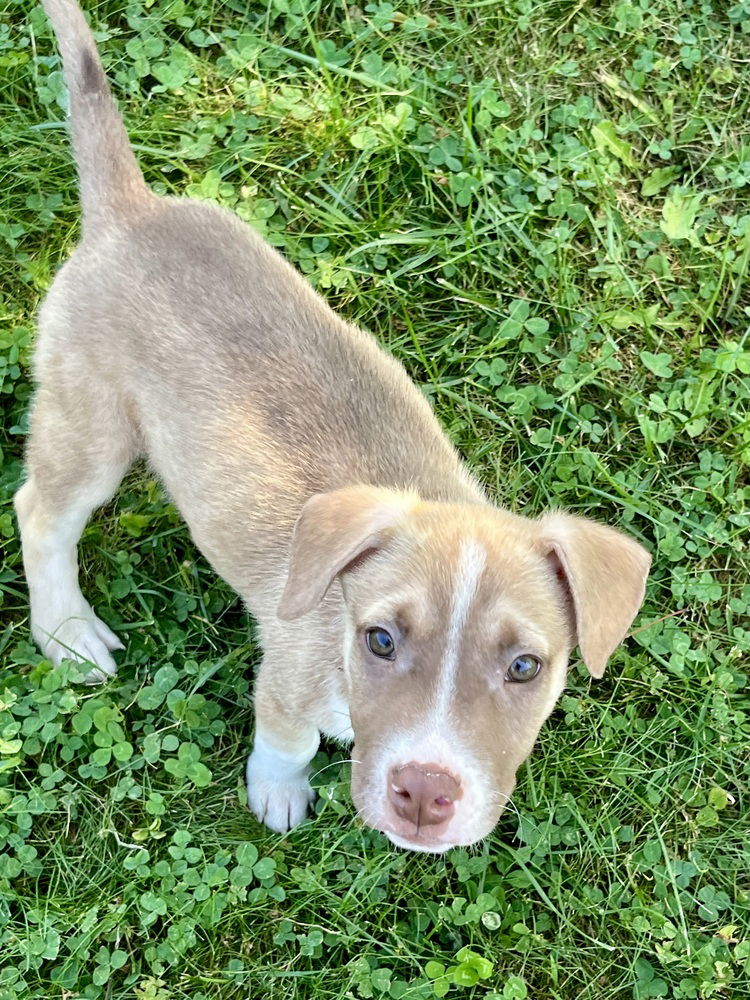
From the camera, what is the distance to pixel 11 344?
514 centimetres

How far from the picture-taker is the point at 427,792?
2.97 metres

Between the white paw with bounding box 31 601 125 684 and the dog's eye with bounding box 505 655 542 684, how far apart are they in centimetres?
232

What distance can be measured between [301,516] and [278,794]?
1778 mm

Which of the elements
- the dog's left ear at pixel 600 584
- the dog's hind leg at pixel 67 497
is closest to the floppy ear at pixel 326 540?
the dog's left ear at pixel 600 584

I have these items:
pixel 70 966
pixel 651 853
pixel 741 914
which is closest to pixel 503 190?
pixel 651 853

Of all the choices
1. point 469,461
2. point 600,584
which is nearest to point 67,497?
point 469,461

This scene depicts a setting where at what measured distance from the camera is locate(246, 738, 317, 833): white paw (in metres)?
4.53

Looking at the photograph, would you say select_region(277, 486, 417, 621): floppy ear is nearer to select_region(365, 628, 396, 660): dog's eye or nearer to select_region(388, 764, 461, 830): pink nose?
select_region(365, 628, 396, 660): dog's eye

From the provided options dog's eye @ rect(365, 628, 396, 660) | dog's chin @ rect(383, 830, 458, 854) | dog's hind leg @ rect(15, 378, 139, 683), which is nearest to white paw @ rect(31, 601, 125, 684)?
dog's hind leg @ rect(15, 378, 139, 683)

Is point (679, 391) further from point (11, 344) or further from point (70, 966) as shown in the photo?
point (70, 966)

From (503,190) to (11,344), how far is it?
2678mm

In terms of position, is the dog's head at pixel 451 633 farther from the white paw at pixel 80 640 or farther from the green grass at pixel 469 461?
the white paw at pixel 80 640

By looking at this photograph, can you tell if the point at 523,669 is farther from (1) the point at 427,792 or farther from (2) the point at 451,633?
(1) the point at 427,792

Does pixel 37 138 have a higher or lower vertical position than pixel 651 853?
higher
